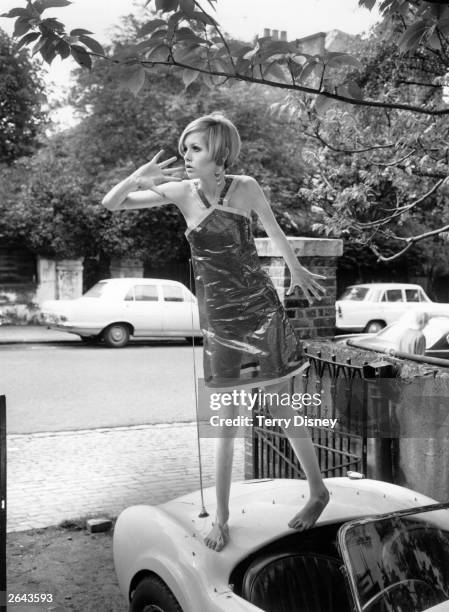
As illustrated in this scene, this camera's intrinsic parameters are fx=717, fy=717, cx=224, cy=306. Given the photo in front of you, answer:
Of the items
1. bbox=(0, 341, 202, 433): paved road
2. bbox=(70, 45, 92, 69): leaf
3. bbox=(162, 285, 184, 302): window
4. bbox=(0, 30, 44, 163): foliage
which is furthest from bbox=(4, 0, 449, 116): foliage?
bbox=(0, 30, 44, 163): foliage

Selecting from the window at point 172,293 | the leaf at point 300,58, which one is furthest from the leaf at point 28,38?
the window at point 172,293

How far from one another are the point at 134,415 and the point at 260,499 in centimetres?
704

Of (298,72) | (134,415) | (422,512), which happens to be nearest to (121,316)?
(134,415)

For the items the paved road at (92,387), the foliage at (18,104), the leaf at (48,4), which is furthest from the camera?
the foliage at (18,104)

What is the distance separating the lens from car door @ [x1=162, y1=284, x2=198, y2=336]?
58.2ft

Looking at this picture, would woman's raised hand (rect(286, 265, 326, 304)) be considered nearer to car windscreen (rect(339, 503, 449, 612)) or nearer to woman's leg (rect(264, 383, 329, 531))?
woman's leg (rect(264, 383, 329, 531))

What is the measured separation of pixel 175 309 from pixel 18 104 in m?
7.11

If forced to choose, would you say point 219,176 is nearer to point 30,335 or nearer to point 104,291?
point 104,291

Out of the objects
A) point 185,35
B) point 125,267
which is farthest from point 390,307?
point 185,35

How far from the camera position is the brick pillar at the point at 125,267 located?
2269cm

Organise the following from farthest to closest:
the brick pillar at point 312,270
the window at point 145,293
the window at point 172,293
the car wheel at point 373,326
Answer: the car wheel at point 373,326 → the window at point 172,293 → the window at point 145,293 → the brick pillar at point 312,270

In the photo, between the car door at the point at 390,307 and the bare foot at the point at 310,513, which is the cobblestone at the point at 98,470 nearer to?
the bare foot at the point at 310,513

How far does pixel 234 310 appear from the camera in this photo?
278 centimetres

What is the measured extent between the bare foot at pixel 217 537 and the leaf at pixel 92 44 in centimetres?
213
